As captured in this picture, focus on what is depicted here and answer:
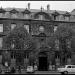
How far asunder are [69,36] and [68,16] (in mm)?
9519

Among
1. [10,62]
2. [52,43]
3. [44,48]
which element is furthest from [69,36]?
[10,62]

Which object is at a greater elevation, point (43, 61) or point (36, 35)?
point (36, 35)

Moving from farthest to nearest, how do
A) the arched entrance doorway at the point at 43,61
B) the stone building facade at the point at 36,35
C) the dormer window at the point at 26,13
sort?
1. the dormer window at the point at 26,13
2. the arched entrance doorway at the point at 43,61
3. the stone building facade at the point at 36,35

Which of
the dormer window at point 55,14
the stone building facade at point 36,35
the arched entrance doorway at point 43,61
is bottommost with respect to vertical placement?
the arched entrance doorway at point 43,61

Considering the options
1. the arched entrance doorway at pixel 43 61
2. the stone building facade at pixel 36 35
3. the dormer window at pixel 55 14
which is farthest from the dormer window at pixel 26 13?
the arched entrance doorway at pixel 43 61

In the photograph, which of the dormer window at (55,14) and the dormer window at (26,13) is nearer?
the dormer window at (26,13)

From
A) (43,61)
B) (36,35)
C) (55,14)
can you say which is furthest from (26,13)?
(43,61)

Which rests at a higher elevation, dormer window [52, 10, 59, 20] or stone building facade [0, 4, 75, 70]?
dormer window [52, 10, 59, 20]

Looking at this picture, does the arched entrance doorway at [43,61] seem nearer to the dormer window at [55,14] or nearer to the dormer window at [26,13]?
the dormer window at [26,13]

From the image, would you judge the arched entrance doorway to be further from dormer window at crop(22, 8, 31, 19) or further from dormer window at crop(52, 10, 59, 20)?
dormer window at crop(52, 10, 59, 20)

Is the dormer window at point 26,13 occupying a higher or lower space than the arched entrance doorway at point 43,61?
higher

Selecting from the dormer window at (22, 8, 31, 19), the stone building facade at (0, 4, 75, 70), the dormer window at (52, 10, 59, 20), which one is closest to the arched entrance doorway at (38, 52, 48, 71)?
the stone building facade at (0, 4, 75, 70)

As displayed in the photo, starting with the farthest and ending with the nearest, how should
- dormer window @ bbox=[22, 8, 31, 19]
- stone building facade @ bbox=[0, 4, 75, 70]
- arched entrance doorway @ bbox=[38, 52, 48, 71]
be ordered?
dormer window @ bbox=[22, 8, 31, 19] < arched entrance doorway @ bbox=[38, 52, 48, 71] < stone building facade @ bbox=[0, 4, 75, 70]

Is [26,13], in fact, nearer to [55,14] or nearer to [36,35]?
[36,35]
